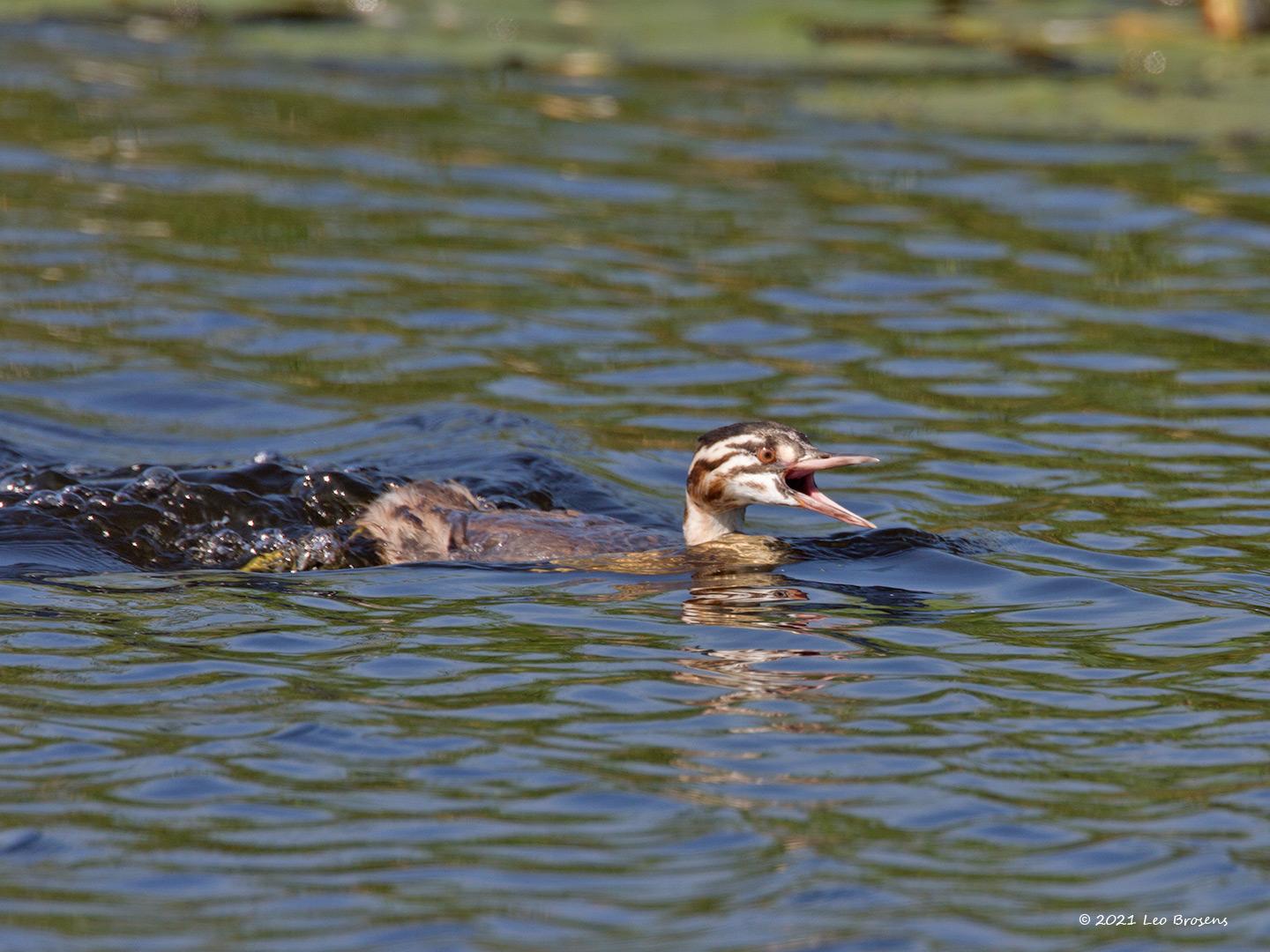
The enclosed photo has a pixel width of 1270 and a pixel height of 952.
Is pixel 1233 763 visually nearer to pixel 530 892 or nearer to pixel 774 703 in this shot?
pixel 774 703

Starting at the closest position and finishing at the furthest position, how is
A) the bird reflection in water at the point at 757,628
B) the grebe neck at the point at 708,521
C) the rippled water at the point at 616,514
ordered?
the rippled water at the point at 616,514 < the bird reflection in water at the point at 757,628 < the grebe neck at the point at 708,521

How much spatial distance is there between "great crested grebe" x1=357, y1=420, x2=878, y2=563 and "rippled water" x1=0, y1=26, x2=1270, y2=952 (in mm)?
352

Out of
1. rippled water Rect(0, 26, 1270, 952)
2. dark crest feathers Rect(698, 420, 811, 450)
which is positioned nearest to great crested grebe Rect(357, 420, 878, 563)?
dark crest feathers Rect(698, 420, 811, 450)

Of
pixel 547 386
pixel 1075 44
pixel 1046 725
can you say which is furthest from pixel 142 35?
pixel 1046 725

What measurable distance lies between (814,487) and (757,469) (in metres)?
0.42

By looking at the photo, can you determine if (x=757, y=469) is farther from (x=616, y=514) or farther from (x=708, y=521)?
(x=616, y=514)

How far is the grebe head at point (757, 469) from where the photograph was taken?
9555 mm

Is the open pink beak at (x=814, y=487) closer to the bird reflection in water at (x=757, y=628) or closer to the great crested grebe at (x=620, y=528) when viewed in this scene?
the great crested grebe at (x=620, y=528)

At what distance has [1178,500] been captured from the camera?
10.5 meters

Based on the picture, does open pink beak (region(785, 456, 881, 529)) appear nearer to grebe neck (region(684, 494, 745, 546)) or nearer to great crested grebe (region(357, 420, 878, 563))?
great crested grebe (region(357, 420, 878, 563))

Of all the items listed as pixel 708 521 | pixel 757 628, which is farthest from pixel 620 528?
pixel 757 628

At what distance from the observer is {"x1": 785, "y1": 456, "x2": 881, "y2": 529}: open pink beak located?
366 inches

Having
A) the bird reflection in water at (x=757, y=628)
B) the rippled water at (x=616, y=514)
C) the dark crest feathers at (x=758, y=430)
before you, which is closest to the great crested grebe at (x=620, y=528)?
the dark crest feathers at (x=758, y=430)

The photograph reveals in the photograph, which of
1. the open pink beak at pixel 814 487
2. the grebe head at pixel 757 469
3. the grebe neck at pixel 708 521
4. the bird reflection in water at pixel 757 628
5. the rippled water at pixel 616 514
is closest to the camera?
the rippled water at pixel 616 514
